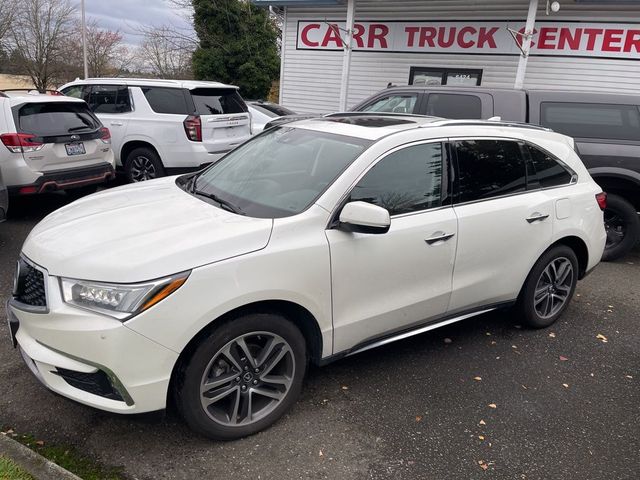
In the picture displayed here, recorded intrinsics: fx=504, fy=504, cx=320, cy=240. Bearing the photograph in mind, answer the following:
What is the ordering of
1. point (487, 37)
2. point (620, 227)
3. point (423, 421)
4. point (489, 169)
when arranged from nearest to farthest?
point (423, 421) → point (489, 169) → point (620, 227) → point (487, 37)

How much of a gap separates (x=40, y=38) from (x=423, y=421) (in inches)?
1200

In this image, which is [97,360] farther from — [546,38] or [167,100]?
[546,38]

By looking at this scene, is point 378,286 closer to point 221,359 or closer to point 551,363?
point 221,359

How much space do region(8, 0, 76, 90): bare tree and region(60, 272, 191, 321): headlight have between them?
27889 millimetres

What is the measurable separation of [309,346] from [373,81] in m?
11.8

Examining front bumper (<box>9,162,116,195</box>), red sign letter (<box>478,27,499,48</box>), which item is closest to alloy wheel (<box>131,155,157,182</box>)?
front bumper (<box>9,162,116,195</box>)

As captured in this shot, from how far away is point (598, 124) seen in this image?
5.93m

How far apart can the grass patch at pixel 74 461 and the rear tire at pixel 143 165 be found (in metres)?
5.42

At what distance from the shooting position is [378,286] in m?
2.96

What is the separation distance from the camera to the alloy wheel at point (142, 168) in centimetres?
769

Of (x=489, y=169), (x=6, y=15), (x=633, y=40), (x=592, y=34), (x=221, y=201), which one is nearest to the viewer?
(x=221, y=201)

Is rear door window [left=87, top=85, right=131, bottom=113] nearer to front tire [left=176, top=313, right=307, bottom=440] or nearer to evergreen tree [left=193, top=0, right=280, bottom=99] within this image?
front tire [left=176, top=313, right=307, bottom=440]

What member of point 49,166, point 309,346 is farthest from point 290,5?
point 309,346

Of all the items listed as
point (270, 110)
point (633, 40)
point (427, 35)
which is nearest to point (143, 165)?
point (270, 110)
